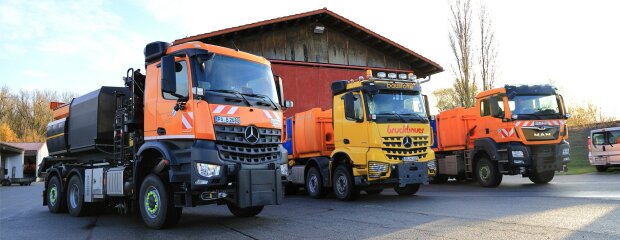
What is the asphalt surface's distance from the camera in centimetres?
651

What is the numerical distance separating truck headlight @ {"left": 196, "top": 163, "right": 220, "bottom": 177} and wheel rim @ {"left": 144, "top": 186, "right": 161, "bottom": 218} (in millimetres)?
1004

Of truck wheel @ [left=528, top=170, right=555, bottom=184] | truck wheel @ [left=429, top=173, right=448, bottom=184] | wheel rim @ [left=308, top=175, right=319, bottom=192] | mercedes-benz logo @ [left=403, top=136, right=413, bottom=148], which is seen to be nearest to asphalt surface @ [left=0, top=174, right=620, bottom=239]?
mercedes-benz logo @ [left=403, top=136, right=413, bottom=148]

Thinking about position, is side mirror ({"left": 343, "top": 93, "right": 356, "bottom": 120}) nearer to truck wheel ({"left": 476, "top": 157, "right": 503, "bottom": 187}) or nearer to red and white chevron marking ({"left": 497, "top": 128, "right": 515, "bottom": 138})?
red and white chevron marking ({"left": 497, "top": 128, "right": 515, "bottom": 138})

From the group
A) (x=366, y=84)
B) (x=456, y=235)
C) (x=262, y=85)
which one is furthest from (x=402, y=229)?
(x=366, y=84)

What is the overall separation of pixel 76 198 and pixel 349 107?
21.7 feet

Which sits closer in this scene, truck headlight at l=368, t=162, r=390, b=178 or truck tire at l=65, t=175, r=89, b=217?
truck tire at l=65, t=175, r=89, b=217

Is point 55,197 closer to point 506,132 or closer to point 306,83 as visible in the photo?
point 306,83

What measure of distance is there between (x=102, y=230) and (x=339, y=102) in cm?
636

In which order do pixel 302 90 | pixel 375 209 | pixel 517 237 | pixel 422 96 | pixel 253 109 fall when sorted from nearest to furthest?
pixel 517 237
pixel 253 109
pixel 375 209
pixel 422 96
pixel 302 90

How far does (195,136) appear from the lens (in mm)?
7172

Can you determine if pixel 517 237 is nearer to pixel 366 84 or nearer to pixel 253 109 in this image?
pixel 253 109

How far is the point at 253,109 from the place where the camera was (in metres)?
7.79

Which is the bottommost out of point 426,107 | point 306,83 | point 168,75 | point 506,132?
point 506,132

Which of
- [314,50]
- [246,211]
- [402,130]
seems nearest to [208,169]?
[246,211]
